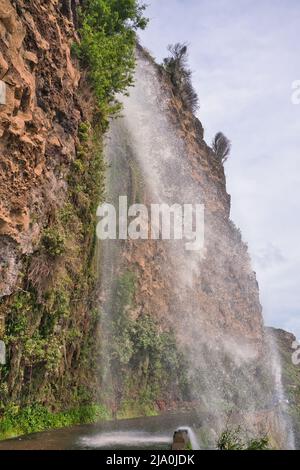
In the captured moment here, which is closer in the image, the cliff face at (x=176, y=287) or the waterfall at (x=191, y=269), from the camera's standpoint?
the cliff face at (x=176, y=287)

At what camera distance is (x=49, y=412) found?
653 inches

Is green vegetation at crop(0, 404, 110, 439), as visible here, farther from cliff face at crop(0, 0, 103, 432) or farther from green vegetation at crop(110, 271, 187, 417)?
green vegetation at crop(110, 271, 187, 417)

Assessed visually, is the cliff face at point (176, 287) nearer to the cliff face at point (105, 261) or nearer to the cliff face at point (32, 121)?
the cliff face at point (105, 261)

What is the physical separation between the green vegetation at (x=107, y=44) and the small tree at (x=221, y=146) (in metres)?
30.7

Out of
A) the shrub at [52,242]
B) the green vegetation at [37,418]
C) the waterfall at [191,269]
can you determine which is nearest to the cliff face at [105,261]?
the shrub at [52,242]

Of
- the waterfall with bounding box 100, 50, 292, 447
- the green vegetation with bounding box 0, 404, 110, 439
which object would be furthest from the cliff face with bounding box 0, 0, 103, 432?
the waterfall with bounding box 100, 50, 292, 447

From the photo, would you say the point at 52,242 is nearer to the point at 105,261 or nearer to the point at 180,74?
the point at 105,261

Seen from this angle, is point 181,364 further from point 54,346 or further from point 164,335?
point 54,346

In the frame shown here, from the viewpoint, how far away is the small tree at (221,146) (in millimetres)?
52312

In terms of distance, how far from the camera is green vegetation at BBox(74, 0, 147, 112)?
1959cm

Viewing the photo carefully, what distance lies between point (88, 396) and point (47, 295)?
663 centimetres

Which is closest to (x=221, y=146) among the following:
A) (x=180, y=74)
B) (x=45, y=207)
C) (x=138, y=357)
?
(x=180, y=74)

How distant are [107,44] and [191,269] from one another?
868 inches
